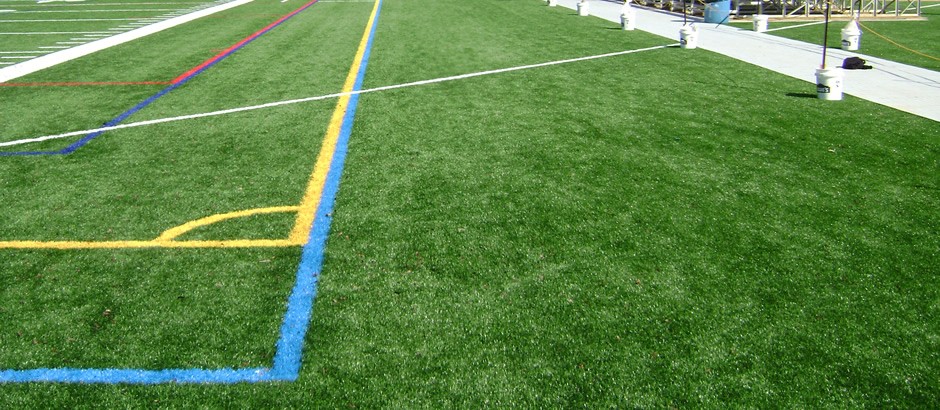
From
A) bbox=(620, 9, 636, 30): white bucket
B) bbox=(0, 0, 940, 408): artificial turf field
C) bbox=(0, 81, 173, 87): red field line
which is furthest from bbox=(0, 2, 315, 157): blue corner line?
bbox=(620, 9, 636, 30): white bucket

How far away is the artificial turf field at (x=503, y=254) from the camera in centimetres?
290

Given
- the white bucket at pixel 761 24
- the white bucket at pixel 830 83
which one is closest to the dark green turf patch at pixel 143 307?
the white bucket at pixel 830 83

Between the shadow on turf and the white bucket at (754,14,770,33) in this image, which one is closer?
the shadow on turf

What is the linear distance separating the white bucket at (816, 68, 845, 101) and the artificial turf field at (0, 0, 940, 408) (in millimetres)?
231

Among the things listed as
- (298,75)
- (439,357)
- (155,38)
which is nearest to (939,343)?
(439,357)

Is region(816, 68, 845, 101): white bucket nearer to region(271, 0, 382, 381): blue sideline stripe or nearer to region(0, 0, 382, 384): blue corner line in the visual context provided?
region(271, 0, 382, 381): blue sideline stripe

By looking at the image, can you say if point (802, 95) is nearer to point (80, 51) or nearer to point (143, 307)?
point (143, 307)

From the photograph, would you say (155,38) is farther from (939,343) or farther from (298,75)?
(939,343)

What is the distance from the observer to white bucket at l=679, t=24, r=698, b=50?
38.4 feet

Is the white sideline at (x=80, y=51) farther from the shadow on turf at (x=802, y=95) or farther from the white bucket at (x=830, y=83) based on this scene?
the white bucket at (x=830, y=83)

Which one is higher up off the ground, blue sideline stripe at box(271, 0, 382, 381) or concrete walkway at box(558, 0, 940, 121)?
concrete walkway at box(558, 0, 940, 121)

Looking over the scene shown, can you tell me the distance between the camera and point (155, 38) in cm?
1414

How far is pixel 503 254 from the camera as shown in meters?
4.02

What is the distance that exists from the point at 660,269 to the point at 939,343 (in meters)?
1.41
